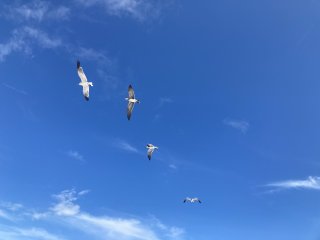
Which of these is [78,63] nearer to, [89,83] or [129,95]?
[89,83]

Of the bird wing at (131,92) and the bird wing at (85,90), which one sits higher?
the bird wing at (131,92)

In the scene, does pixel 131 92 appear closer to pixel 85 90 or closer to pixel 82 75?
pixel 85 90

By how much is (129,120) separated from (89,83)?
39.0 feet

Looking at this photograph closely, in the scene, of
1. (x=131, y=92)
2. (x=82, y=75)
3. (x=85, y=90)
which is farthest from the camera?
(x=131, y=92)

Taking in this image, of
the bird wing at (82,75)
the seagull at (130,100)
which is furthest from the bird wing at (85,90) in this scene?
the seagull at (130,100)

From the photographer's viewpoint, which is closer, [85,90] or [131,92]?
[85,90]

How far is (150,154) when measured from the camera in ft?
411

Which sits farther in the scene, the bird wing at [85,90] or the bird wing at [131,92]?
the bird wing at [131,92]

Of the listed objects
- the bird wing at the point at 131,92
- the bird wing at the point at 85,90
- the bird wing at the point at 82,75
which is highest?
the bird wing at the point at 131,92

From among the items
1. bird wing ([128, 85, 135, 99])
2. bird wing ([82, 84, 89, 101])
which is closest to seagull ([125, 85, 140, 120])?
bird wing ([128, 85, 135, 99])

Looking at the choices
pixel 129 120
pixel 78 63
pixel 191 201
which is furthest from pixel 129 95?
pixel 191 201

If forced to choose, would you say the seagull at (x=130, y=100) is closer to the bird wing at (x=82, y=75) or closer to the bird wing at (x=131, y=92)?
the bird wing at (x=131, y=92)

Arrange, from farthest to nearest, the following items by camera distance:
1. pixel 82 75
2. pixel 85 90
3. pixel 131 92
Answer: pixel 131 92
pixel 85 90
pixel 82 75

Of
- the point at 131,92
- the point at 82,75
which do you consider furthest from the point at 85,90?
the point at 131,92
